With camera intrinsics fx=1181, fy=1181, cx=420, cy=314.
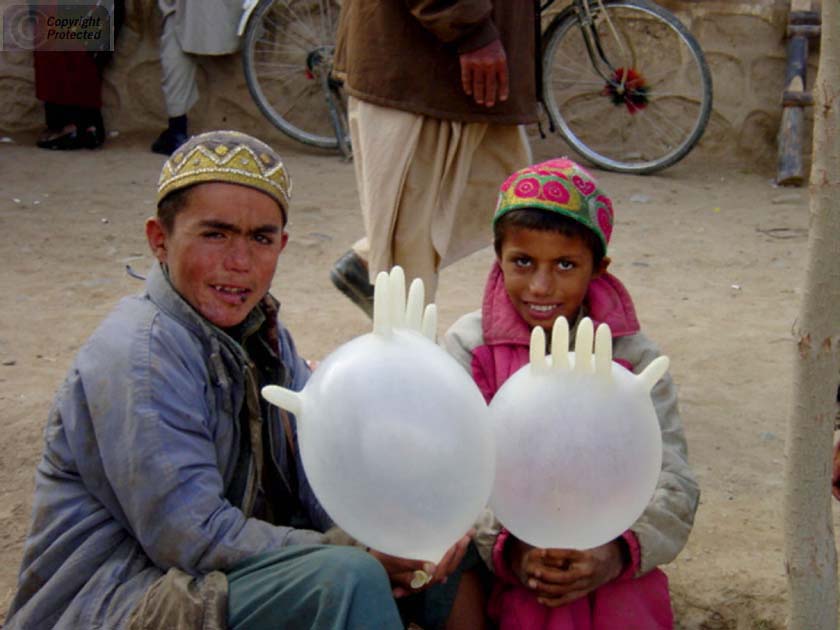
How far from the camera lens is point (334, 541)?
2000 mm

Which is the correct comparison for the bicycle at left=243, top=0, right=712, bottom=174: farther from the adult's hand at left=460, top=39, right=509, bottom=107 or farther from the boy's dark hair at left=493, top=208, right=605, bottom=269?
the boy's dark hair at left=493, top=208, right=605, bottom=269

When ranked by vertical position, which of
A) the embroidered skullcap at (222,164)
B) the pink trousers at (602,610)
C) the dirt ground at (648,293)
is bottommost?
the dirt ground at (648,293)

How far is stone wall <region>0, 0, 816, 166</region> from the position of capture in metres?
6.82

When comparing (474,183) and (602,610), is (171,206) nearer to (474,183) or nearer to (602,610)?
(602,610)

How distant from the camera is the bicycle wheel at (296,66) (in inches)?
272

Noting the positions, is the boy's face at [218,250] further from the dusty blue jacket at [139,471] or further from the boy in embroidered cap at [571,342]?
the boy in embroidered cap at [571,342]

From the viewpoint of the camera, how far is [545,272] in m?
2.25

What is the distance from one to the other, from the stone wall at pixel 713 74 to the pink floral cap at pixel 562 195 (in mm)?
4944

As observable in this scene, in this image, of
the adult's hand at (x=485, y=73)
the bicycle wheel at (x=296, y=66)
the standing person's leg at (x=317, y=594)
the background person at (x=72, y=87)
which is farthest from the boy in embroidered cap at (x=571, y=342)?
the background person at (x=72, y=87)

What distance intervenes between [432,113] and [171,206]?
1.15 m

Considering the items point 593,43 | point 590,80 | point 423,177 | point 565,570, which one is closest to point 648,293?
point 423,177

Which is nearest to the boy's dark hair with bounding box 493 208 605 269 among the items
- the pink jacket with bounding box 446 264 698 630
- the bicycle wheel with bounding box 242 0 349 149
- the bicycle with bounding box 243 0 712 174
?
the pink jacket with bounding box 446 264 698 630

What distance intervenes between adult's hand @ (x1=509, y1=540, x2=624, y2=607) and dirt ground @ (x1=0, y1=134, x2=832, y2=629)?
620mm

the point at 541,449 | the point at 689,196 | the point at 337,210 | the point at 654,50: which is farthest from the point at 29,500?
the point at 654,50
